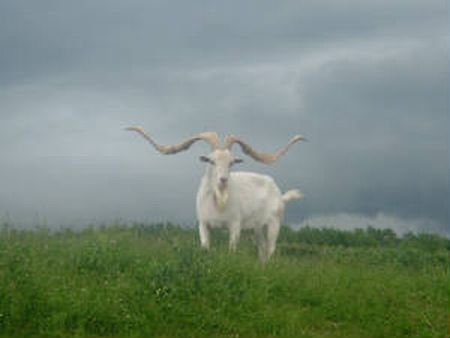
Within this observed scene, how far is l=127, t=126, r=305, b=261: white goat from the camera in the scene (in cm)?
1728

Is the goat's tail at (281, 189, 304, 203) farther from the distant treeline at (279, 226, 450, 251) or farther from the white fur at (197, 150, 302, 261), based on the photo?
the distant treeline at (279, 226, 450, 251)

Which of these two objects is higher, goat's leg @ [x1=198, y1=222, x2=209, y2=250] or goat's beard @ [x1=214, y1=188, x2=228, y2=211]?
goat's beard @ [x1=214, y1=188, x2=228, y2=211]

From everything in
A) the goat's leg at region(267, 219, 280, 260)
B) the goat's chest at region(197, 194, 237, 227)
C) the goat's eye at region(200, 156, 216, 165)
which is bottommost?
the goat's leg at region(267, 219, 280, 260)

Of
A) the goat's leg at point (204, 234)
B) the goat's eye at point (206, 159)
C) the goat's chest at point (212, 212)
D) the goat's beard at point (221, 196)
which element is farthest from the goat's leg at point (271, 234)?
the goat's eye at point (206, 159)

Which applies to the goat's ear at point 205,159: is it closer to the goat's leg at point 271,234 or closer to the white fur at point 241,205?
the white fur at point 241,205

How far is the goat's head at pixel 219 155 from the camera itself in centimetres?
1717

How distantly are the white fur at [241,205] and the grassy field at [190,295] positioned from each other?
5.75ft

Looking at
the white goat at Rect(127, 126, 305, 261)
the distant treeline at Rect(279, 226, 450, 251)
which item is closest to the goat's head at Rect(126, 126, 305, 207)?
the white goat at Rect(127, 126, 305, 261)

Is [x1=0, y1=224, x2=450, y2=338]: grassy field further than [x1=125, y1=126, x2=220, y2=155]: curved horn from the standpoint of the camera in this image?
No

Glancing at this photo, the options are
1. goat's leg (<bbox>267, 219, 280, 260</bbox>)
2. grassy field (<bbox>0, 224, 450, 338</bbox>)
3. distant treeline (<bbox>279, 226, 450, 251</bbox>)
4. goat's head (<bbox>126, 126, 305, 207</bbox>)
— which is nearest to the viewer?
grassy field (<bbox>0, 224, 450, 338</bbox>)

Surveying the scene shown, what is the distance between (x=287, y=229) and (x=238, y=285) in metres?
14.3

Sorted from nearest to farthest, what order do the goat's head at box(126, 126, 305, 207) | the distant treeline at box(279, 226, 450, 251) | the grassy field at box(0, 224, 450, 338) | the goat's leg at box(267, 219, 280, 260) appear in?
1. the grassy field at box(0, 224, 450, 338)
2. the goat's head at box(126, 126, 305, 207)
3. the goat's leg at box(267, 219, 280, 260)
4. the distant treeline at box(279, 226, 450, 251)

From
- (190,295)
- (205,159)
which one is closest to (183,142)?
(205,159)

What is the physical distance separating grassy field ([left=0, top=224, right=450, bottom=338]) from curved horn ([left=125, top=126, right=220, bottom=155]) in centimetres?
302
